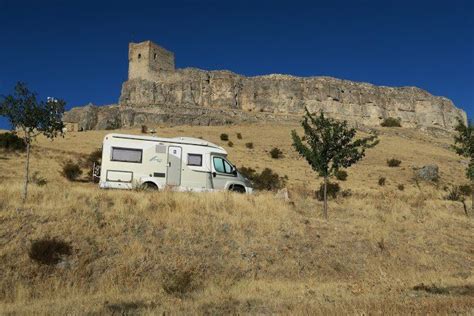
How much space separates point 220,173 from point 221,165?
0.39 meters

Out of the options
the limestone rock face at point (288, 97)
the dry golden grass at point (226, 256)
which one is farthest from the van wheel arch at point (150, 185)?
the limestone rock face at point (288, 97)

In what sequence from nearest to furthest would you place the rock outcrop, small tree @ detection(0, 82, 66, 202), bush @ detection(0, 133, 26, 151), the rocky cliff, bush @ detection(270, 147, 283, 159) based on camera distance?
small tree @ detection(0, 82, 66, 202) < bush @ detection(0, 133, 26, 151) < bush @ detection(270, 147, 283, 159) < the rocky cliff < the rock outcrop

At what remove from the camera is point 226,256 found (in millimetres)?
12672

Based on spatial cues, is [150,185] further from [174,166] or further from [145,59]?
[145,59]

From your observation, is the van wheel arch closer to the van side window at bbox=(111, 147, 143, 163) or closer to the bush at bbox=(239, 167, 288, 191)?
the van side window at bbox=(111, 147, 143, 163)

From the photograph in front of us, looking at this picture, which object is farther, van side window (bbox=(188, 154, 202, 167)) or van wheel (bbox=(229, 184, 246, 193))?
van wheel (bbox=(229, 184, 246, 193))

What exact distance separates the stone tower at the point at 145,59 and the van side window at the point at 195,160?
8486 cm

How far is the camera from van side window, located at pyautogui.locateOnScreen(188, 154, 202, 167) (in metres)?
19.2

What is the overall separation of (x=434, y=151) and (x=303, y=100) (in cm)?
5589

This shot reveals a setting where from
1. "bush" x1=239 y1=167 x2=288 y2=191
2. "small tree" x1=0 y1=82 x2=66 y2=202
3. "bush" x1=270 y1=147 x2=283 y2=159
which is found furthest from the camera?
"bush" x1=270 y1=147 x2=283 y2=159

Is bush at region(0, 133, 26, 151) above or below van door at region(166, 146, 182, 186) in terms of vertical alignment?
above

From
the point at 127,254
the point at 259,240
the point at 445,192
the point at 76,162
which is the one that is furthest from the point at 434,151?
the point at 127,254

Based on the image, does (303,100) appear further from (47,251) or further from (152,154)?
(47,251)

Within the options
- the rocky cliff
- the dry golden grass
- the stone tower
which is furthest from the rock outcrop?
the dry golden grass
